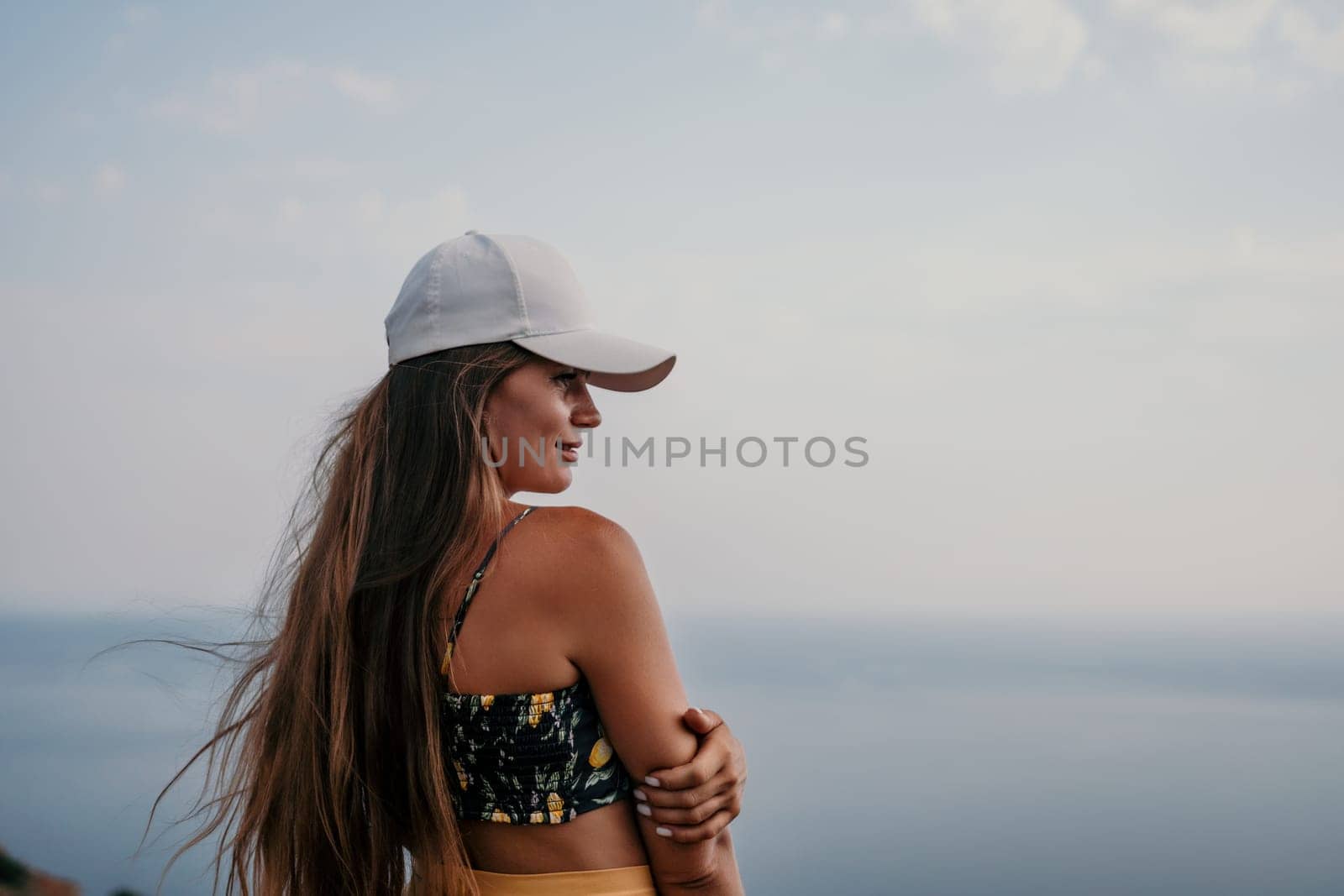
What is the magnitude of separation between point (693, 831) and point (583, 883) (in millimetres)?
162

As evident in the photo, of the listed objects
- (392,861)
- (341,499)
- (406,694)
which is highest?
(341,499)

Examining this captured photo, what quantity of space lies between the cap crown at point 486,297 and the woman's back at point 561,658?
0.92 feet

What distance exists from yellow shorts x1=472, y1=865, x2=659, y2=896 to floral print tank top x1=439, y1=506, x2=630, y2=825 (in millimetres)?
78

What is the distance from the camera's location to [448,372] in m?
1.54

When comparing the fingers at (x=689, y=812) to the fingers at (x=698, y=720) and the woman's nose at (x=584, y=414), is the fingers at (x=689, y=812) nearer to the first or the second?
the fingers at (x=698, y=720)

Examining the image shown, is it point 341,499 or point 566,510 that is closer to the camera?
point 566,510

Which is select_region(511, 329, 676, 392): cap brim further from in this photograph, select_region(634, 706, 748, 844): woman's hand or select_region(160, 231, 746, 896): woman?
select_region(634, 706, 748, 844): woman's hand

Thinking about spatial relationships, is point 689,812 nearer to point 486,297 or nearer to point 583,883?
point 583,883

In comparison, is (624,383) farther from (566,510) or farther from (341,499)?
(341,499)

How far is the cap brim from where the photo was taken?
1.53 meters

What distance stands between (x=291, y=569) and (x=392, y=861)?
0.47 meters

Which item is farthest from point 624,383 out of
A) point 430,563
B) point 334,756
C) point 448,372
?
point 334,756

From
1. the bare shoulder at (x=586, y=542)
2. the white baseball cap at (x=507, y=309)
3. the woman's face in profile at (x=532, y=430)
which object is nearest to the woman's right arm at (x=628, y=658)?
the bare shoulder at (x=586, y=542)

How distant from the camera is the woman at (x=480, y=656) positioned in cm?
140
